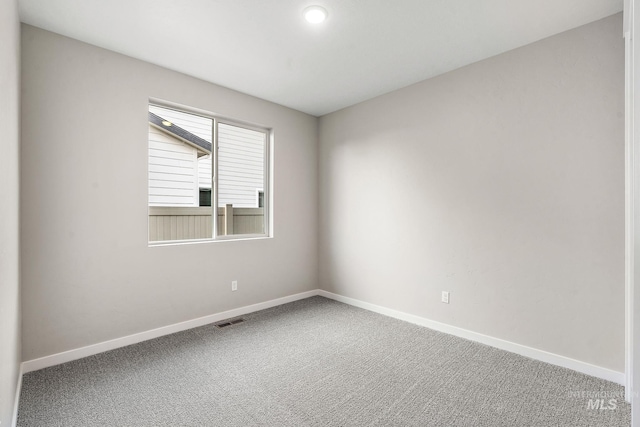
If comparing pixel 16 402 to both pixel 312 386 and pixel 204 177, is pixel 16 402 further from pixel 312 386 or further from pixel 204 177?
pixel 204 177

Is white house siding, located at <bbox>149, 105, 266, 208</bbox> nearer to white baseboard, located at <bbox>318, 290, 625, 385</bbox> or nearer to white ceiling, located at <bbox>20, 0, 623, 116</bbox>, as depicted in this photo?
white ceiling, located at <bbox>20, 0, 623, 116</bbox>

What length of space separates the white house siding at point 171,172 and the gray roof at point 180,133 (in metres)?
0.05

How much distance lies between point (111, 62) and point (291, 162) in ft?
7.19

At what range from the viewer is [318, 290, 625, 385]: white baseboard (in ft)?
7.27

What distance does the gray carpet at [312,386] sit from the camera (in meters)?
1.81

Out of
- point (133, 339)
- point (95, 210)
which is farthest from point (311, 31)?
point (133, 339)

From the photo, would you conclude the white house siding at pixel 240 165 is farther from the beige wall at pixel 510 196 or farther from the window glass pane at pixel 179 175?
the beige wall at pixel 510 196

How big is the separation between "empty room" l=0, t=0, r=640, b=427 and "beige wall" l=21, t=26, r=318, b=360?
16mm

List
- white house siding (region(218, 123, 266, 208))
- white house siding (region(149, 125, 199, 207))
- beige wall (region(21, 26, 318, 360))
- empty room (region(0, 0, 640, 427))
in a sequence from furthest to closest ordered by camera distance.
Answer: white house siding (region(218, 123, 266, 208)) → white house siding (region(149, 125, 199, 207)) → beige wall (region(21, 26, 318, 360)) → empty room (region(0, 0, 640, 427))

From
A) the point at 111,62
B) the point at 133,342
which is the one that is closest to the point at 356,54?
the point at 111,62

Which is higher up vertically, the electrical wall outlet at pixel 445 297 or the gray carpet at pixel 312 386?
the electrical wall outlet at pixel 445 297

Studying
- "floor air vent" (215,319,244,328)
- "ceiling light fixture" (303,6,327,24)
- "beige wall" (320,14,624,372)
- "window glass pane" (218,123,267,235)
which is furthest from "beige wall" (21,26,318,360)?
"beige wall" (320,14,624,372)

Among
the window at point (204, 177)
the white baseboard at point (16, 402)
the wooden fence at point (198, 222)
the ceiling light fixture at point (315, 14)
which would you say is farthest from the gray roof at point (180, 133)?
the white baseboard at point (16, 402)

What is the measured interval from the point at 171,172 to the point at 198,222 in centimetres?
61
